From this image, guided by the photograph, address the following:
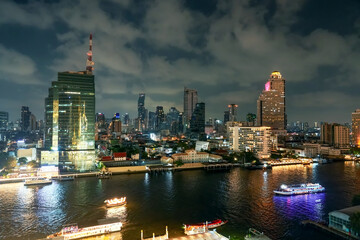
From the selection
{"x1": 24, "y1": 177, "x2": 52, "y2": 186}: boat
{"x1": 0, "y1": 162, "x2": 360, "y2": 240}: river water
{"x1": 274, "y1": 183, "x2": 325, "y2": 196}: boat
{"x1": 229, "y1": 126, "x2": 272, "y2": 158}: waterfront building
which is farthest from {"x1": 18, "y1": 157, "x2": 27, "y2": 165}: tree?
{"x1": 229, "y1": 126, "x2": 272, "y2": 158}: waterfront building

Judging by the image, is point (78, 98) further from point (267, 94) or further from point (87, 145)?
point (267, 94)

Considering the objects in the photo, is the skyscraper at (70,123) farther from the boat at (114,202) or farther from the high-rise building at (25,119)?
the high-rise building at (25,119)

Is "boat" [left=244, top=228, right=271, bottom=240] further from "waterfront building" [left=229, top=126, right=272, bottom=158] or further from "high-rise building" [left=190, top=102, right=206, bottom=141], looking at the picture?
"high-rise building" [left=190, top=102, right=206, bottom=141]

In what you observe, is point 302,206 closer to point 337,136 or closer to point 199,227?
point 199,227

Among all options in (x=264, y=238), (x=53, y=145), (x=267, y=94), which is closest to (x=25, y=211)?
(x=264, y=238)

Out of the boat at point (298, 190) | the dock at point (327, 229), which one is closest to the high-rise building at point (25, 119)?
the boat at point (298, 190)
